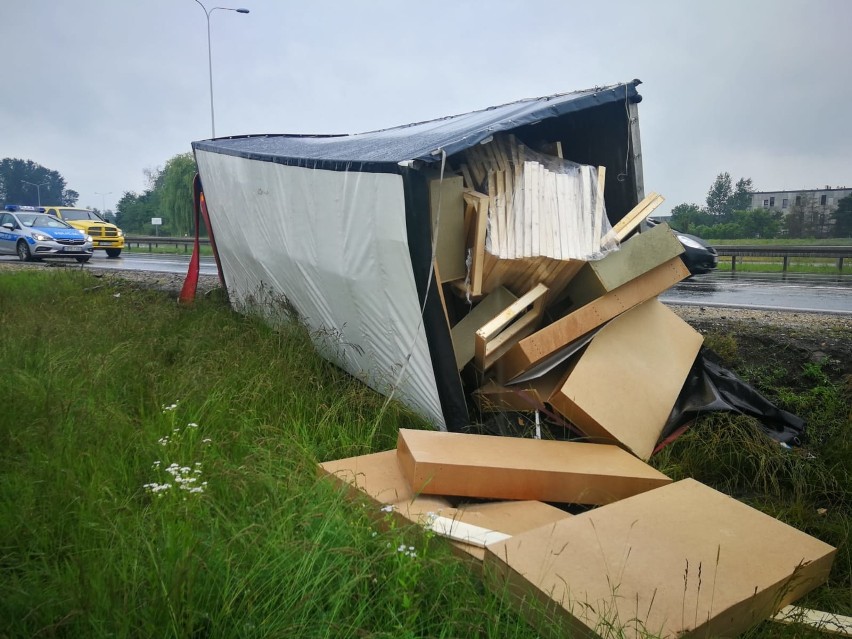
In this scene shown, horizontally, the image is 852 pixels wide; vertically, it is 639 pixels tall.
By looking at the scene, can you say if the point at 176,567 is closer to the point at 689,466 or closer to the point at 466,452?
the point at 466,452

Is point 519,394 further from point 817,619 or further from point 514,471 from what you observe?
point 817,619

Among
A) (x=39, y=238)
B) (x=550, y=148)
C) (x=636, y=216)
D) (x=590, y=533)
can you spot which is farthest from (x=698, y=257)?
(x=39, y=238)

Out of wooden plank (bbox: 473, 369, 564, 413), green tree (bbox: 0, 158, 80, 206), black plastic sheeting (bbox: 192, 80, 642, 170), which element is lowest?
wooden plank (bbox: 473, 369, 564, 413)

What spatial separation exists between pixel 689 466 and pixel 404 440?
1.75 meters

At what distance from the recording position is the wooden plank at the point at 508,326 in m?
4.09

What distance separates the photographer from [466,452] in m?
3.21

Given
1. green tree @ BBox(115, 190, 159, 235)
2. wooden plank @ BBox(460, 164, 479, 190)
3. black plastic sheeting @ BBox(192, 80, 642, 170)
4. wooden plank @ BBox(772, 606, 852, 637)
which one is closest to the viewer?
wooden plank @ BBox(772, 606, 852, 637)

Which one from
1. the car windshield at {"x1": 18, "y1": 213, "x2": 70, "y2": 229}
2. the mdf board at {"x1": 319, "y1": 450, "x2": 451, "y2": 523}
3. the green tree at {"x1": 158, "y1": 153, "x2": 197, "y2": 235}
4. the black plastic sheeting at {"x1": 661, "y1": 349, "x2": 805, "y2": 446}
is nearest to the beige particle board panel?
the mdf board at {"x1": 319, "y1": 450, "x2": 451, "y2": 523}

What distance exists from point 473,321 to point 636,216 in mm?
1410

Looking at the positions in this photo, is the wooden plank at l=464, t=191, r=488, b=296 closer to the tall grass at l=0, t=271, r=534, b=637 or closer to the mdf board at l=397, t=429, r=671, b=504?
the tall grass at l=0, t=271, r=534, b=637

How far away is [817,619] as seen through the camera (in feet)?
7.85

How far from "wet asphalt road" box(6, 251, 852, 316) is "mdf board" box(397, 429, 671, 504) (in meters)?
5.47

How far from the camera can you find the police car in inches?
705

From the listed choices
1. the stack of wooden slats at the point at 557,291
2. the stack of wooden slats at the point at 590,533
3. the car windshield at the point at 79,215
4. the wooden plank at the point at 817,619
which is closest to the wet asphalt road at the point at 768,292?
the stack of wooden slats at the point at 557,291
